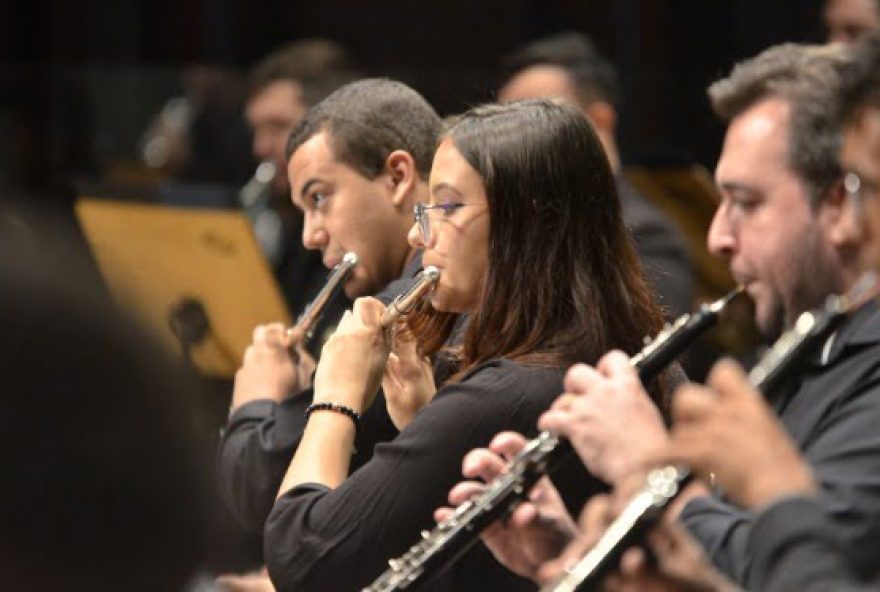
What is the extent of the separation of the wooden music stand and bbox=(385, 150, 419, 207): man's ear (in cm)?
88

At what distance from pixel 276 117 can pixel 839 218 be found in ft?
10.4

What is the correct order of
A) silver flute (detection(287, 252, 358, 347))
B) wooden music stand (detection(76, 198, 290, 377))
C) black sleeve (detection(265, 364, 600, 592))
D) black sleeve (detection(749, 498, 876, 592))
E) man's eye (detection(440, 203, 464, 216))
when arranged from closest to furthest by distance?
black sleeve (detection(749, 498, 876, 592))
black sleeve (detection(265, 364, 600, 592))
man's eye (detection(440, 203, 464, 216))
silver flute (detection(287, 252, 358, 347))
wooden music stand (detection(76, 198, 290, 377))

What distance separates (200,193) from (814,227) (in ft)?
8.01

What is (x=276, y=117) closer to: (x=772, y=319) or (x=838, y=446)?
(x=772, y=319)

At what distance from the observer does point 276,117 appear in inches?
203

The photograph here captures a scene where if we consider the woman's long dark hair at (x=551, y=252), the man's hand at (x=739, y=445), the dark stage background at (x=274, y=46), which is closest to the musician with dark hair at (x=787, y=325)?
the man's hand at (x=739, y=445)

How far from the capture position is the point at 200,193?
4.39m

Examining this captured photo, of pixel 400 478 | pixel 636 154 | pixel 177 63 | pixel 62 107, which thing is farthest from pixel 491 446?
pixel 177 63

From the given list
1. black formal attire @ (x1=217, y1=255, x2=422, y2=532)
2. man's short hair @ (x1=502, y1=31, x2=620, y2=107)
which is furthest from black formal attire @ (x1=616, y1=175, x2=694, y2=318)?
black formal attire @ (x1=217, y1=255, x2=422, y2=532)

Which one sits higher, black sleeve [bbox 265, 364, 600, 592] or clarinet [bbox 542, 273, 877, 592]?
clarinet [bbox 542, 273, 877, 592]

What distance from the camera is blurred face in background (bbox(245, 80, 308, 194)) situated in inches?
202

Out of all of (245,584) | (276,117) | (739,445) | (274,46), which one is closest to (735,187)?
(739,445)

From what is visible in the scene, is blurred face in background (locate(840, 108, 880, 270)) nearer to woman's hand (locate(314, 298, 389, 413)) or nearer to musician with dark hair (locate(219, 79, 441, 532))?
woman's hand (locate(314, 298, 389, 413))

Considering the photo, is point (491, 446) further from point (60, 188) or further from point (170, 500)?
point (60, 188)
